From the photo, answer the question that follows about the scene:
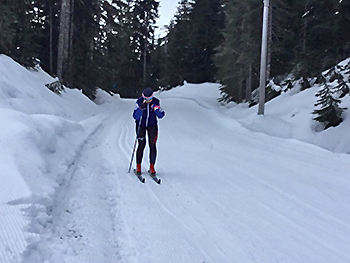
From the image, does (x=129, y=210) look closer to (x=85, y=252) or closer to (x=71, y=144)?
(x=85, y=252)

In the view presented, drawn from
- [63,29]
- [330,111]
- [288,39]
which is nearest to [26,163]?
[330,111]

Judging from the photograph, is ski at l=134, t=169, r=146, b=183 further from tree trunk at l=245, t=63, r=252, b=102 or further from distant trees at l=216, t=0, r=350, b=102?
tree trunk at l=245, t=63, r=252, b=102

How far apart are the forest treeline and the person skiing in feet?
29.1

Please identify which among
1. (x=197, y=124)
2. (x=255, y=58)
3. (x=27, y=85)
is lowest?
(x=197, y=124)

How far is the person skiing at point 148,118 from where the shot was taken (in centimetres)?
662

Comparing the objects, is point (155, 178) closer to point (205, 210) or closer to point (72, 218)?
point (205, 210)

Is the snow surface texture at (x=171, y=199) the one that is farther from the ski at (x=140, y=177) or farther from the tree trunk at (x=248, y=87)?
the tree trunk at (x=248, y=87)

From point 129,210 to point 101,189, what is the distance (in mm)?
1063

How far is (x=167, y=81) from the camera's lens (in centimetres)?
4212

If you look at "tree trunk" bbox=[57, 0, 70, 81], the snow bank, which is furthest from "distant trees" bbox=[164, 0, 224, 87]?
the snow bank

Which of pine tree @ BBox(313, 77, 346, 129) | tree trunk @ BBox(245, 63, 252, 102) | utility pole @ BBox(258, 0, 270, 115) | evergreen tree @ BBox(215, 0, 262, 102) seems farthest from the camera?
tree trunk @ BBox(245, 63, 252, 102)

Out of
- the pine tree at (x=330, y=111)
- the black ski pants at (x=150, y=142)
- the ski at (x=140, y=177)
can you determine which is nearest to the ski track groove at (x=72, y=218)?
the ski at (x=140, y=177)

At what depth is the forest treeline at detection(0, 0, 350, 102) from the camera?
15.3m

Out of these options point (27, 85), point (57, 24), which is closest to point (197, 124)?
point (27, 85)
